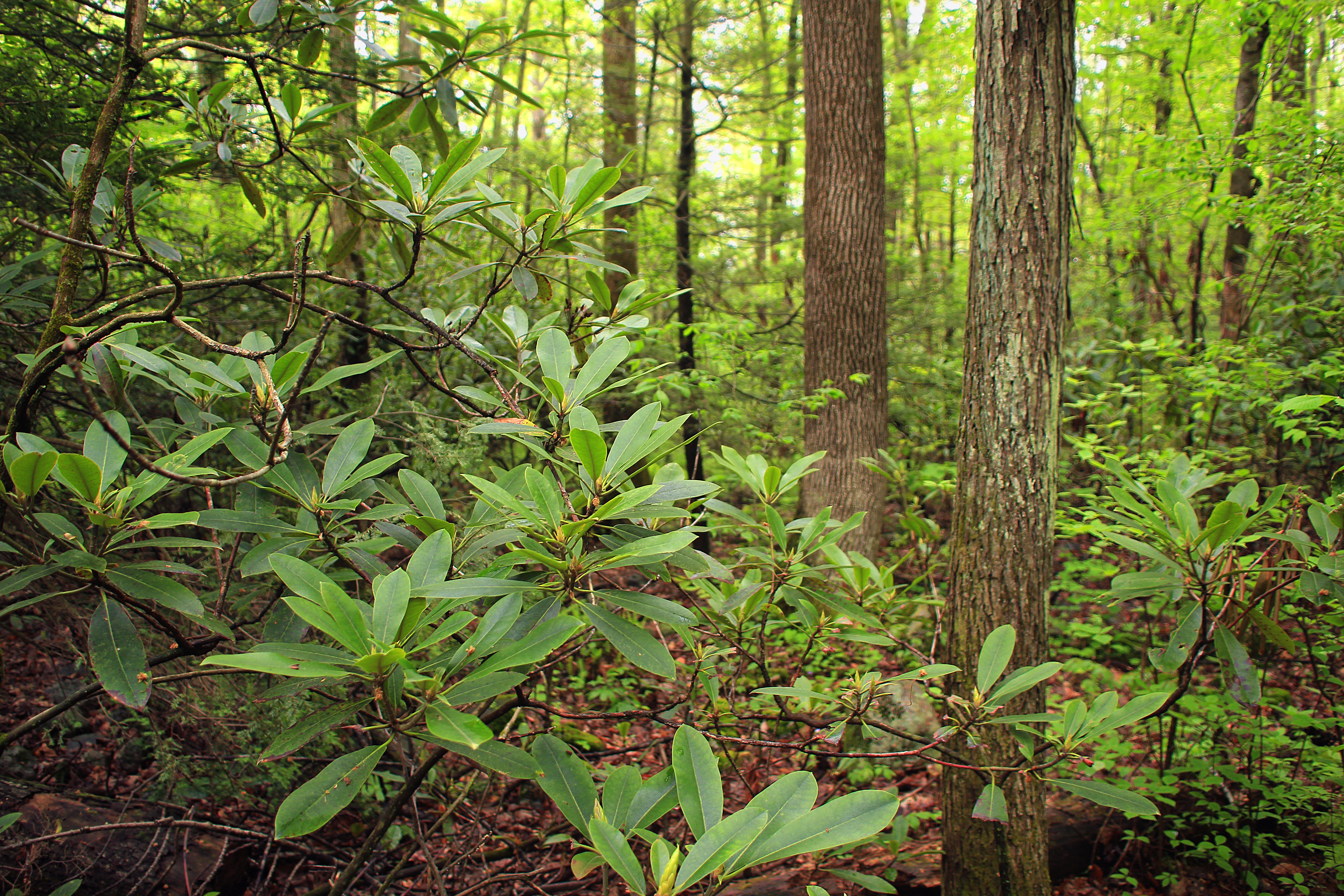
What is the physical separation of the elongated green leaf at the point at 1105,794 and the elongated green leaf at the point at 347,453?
1566 millimetres

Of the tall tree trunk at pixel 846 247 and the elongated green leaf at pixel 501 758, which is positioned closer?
the elongated green leaf at pixel 501 758

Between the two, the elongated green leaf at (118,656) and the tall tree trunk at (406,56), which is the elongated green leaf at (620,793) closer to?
the elongated green leaf at (118,656)

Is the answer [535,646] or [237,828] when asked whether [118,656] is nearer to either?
[535,646]

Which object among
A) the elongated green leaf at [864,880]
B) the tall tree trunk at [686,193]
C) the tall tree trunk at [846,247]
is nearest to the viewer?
the elongated green leaf at [864,880]

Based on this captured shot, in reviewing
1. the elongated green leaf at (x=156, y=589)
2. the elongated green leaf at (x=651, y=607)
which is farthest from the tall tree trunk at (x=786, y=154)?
the elongated green leaf at (x=156, y=589)

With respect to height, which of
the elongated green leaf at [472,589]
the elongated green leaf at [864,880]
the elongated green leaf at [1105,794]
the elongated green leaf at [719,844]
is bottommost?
the elongated green leaf at [864,880]

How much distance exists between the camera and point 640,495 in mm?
1030

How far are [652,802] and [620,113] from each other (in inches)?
255

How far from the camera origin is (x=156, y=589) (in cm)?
108

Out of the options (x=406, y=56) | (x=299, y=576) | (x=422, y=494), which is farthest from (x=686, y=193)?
(x=299, y=576)

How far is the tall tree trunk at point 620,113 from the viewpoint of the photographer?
5922 millimetres

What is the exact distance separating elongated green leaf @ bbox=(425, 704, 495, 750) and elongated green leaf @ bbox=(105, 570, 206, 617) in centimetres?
51

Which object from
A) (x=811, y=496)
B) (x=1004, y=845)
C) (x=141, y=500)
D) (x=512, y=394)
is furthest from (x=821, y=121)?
(x=141, y=500)

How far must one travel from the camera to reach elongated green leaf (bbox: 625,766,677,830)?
102cm
